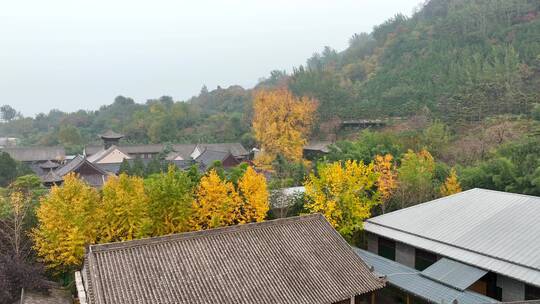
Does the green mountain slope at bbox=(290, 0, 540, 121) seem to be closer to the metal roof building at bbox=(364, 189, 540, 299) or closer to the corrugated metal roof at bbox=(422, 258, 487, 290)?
the metal roof building at bbox=(364, 189, 540, 299)

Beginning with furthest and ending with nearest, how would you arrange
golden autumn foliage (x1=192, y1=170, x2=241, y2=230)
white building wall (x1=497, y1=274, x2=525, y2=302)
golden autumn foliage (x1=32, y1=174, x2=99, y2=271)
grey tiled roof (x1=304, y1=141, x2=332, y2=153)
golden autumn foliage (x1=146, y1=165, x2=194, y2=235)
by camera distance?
grey tiled roof (x1=304, y1=141, x2=332, y2=153) → golden autumn foliage (x1=192, y1=170, x2=241, y2=230) → golden autumn foliage (x1=146, y1=165, x2=194, y2=235) → golden autumn foliage (x1=32, y1=174, x2=99, y2=271) → white building wall (x1=497, y1=274, x2=525, y2=302)

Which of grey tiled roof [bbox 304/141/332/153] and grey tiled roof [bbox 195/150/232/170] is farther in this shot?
grey tiled roof [bbox 195/150/232/170]

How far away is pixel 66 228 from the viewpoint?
53.6 feet

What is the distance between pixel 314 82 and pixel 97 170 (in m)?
26.1

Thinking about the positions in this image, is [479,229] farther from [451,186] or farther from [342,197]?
[451,186]

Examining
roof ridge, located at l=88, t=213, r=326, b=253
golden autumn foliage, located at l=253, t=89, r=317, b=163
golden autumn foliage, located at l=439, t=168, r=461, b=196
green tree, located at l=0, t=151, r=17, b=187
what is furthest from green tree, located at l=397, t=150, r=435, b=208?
green tree, located at l=0, t=151, r=17, b=187

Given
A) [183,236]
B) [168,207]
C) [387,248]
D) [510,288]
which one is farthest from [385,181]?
[183,236]

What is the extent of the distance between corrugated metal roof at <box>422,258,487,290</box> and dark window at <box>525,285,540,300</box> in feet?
3.96

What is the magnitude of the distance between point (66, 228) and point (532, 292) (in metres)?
16.2

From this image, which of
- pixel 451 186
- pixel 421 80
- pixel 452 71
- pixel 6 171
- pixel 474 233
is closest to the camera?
pixel 474 233

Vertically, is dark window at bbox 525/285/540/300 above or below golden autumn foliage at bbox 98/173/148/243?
below

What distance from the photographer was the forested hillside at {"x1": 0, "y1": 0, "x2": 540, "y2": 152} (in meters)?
40.8

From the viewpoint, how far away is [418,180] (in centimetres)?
2266

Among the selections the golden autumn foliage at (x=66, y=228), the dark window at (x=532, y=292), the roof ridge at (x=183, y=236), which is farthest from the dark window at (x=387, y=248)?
the golden autumn foliage at (x=66, y=228)
